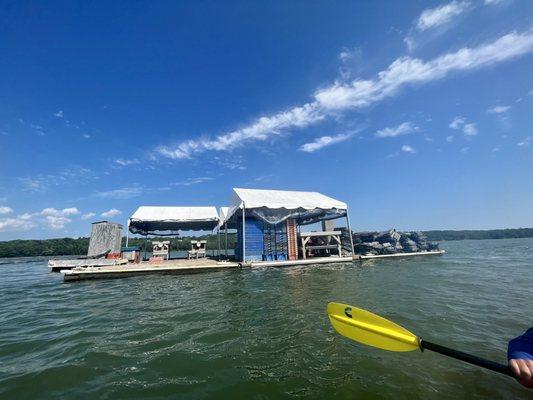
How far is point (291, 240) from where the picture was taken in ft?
67.8

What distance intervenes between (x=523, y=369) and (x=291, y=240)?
1905cm

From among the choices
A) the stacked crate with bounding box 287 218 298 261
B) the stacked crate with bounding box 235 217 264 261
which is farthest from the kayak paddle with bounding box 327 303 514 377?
the stacked crate with bounding box 287 218 298 261

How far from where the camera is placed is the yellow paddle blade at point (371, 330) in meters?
3.10

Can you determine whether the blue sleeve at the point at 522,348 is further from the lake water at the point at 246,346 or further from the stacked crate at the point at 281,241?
the stacked crate at the point at 281,241

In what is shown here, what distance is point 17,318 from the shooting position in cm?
720

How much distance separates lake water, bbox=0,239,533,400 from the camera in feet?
10.8

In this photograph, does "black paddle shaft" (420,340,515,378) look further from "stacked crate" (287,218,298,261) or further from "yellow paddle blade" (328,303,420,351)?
"stacked crate" (287,218,298,261)

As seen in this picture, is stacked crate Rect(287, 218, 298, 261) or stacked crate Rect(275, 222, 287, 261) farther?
stacked crate Rect(287, 218, 298, 261)

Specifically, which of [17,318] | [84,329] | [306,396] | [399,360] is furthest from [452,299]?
[17,318]

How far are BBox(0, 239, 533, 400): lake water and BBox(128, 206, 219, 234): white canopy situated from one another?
468 inches

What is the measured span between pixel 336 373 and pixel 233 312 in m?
3.88

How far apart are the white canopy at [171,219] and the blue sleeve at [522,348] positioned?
21.4m

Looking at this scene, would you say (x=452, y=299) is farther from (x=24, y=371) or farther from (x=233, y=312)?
(x=24, y=371)

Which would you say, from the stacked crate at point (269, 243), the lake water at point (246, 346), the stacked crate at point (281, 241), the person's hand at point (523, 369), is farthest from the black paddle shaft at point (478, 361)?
the stacked crate at point (281, 241)
